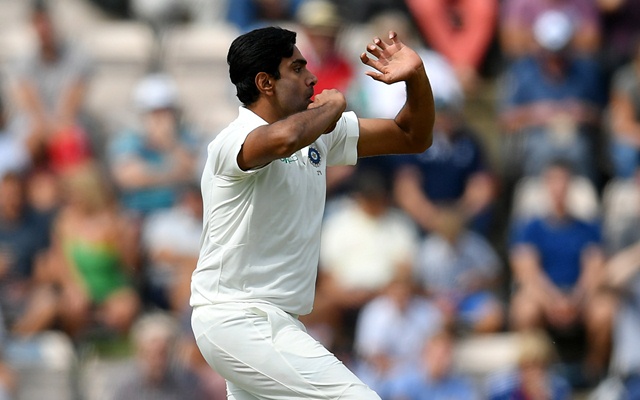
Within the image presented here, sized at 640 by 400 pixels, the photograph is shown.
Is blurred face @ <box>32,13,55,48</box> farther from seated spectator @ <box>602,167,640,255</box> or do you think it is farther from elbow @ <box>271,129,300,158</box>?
elbow @ <box>271,129,300,158</box>

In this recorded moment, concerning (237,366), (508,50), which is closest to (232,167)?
(237,366)

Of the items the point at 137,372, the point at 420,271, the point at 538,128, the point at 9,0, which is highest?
the point at 9,0

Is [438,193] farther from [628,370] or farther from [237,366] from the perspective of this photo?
[237,366]

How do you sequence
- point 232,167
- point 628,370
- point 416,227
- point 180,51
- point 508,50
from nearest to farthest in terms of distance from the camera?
point 232,167 < point 628,370 < point 416,227 < point 508,50 < point 180,51

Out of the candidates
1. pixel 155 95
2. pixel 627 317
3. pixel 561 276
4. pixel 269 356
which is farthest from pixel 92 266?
pixel 269 356

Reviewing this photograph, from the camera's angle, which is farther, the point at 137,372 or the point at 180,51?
the point at 180,51

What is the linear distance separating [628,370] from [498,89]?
9.42 feet

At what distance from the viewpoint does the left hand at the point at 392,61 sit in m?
5.36

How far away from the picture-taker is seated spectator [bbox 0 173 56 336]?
9.88 metres

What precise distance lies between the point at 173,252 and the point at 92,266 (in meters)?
0.63

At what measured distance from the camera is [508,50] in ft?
35.0

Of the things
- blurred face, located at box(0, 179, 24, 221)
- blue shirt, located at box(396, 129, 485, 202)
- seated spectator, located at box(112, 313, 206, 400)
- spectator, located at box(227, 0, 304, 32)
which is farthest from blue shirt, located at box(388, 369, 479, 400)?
spectator, located at box(227, 0, 304, 32)

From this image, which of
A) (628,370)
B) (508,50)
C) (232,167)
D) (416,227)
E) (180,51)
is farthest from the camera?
(180,51)

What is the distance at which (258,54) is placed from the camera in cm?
515
